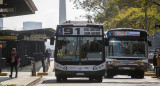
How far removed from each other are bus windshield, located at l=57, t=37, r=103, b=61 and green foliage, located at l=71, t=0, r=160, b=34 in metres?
7.07

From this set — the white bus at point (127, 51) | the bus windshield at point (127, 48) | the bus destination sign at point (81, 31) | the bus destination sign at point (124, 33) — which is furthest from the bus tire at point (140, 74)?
the bus destination sign at point (81, 31)

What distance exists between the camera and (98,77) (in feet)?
71.9

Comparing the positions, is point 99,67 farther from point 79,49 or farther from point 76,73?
A: point 79,49

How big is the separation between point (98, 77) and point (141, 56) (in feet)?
16.7

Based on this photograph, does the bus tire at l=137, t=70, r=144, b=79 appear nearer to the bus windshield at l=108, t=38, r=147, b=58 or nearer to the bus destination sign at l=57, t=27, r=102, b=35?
the bus windshield at l=108, t=38, r=147, b=58

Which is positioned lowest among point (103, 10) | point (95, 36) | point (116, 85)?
point (116, 85)

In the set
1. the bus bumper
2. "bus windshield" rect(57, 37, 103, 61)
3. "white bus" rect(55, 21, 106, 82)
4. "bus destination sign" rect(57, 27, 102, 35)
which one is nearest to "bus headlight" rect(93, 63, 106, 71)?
"white bus" rect(55, 21, 106, 82)

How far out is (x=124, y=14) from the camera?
5356cm

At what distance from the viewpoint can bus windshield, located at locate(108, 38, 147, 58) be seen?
26.1m

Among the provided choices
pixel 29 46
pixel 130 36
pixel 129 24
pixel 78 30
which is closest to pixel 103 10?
pixel 129 24

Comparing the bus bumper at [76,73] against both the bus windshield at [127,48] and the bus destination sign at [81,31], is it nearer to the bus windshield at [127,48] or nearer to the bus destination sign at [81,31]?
the bus destination sign at [81,31]

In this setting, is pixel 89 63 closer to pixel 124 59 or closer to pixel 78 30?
pixel 78 30

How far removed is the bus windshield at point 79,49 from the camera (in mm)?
21172

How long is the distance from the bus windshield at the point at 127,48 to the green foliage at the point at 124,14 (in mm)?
2854
